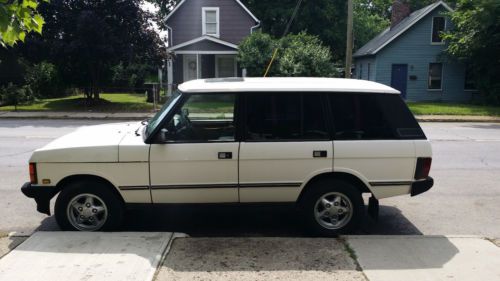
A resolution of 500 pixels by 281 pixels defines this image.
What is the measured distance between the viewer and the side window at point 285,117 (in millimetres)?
5258

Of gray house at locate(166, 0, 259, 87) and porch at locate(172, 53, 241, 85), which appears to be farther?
porch at locate(172, 53, 241, 85)

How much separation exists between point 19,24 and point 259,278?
281 cm

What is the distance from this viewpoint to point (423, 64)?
1173 inches

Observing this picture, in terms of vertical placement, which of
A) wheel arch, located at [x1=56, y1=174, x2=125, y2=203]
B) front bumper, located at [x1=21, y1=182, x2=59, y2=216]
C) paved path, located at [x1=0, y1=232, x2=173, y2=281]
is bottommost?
paved path, located at [x1=0, y1=232, x2=173, y2=281]

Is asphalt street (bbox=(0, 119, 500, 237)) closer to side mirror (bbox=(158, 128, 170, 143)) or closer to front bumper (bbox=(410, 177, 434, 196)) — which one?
front bumper (bbox=(410, 177, 434, 196))

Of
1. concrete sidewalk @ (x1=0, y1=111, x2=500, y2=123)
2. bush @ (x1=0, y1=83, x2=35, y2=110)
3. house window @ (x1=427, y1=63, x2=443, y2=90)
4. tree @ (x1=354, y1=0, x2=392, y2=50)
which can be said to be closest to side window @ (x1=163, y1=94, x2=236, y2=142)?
concrete sidewalk @ (x1=0, y1=111, x2=500, y2=123)

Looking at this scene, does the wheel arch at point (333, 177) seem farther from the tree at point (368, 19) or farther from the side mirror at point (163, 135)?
the tree at point (368, 19)

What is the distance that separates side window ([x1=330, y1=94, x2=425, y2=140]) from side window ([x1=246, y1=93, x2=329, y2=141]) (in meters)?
0.21

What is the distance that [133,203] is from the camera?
5277 millimetres

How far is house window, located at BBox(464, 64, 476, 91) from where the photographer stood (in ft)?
95.2

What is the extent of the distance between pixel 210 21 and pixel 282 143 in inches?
1027

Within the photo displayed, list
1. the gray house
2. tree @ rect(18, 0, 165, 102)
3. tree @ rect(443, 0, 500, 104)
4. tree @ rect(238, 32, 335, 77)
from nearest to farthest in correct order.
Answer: tree @ rect(18, 0, 165, 102) < tree @ rect(238, 32, 335, 77) < tree @ rect(443, 0, 500, 104) < the gray house

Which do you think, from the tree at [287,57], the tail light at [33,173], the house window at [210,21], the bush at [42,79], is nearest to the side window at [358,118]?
the tail light at [33,173]

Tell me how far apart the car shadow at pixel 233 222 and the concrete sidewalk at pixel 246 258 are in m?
0.51
